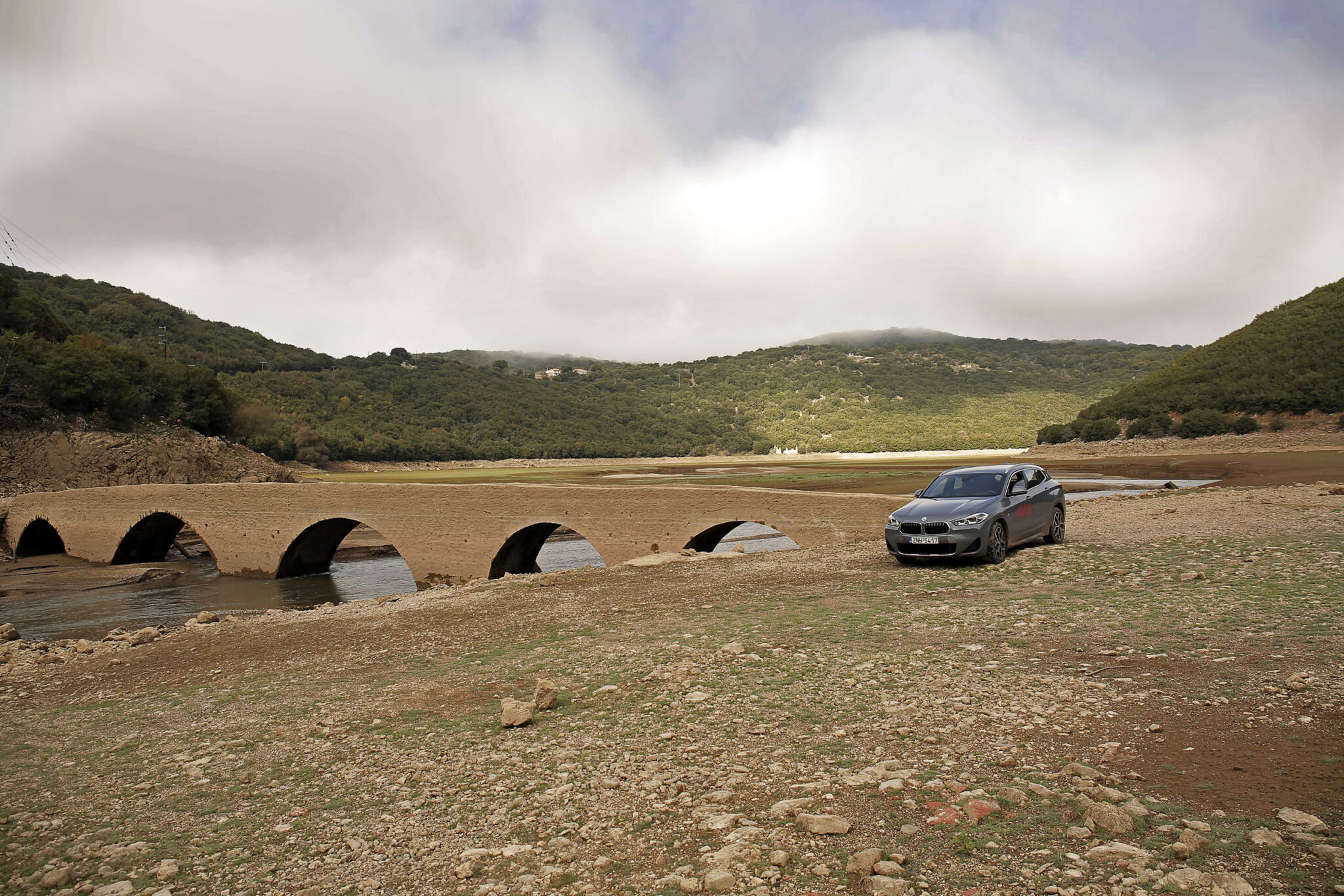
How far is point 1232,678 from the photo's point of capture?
18.1 feet

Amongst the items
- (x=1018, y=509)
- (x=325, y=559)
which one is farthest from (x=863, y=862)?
(x=325, y=559)

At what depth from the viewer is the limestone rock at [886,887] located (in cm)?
306

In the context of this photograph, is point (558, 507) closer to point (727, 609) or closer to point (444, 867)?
point (727, 609)

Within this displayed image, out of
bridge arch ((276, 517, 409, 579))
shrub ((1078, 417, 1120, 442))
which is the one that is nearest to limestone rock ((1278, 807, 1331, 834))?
bridge arch ((276, 517, 409, 579))

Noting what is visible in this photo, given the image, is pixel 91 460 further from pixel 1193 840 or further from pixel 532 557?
pixel 1193 840

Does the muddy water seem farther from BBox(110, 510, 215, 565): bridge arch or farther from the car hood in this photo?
the car hood

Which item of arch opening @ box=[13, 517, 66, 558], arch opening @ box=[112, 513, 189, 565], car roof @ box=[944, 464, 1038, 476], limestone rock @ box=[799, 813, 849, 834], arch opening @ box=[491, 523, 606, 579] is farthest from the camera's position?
arch opening @ box=[13, 517, 66, 558]

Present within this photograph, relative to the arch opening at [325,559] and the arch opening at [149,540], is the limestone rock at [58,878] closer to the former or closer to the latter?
the arch opening at [325,559]

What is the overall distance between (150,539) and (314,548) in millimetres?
10718

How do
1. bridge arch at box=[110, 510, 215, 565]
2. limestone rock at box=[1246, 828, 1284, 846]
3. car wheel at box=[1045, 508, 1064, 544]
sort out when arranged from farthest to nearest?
bridge arch at box=[110, 510, 215, 565] < car wheel at box=[1045, 508, 1064, 544] < limestone rock at box=[1246, 828, 1284, 846]

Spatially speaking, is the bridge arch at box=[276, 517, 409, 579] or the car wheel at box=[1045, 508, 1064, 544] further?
the bridge arch at box=[276, 517, 409, 579]

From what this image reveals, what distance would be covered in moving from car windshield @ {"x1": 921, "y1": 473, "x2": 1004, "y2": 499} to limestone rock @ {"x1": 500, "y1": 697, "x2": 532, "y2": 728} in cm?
942

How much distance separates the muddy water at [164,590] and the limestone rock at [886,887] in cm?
1993

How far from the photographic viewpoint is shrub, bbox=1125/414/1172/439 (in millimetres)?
61812
